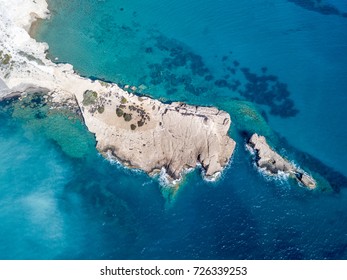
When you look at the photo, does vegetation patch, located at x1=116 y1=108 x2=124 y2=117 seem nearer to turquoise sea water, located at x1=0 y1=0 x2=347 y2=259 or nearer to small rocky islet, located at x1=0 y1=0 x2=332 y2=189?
small rocky islet, located at x1=0 y1=0 x2=332 y2=189

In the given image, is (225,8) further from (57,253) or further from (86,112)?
(57,253)

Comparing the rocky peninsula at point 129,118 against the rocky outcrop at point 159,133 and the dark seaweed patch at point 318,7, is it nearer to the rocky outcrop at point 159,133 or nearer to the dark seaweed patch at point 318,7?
the rocky outcrop at point 159,133

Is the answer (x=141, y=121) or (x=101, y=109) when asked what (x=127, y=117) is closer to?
(x=141, y=121)

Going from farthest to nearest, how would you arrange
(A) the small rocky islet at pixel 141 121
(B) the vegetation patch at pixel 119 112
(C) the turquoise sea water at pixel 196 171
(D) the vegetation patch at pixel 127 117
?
(B) the vegetation patch at pixel 119 112 < (D) the vegetation patch at pixel 127 117 < (A) the small rocky islet at pixel 141 121 < (C) the turquoise sea water at pixel 196 171

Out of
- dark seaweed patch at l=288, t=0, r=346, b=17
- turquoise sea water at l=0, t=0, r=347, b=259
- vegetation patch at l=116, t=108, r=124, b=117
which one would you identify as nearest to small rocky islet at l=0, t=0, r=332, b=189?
vegetation patch at l=116, t=108, r=124, b=117

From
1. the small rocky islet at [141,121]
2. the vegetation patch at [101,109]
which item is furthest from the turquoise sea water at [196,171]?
the vegetation patch at [101,109]

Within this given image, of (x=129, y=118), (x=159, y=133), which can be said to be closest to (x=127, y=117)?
(x=129, y=118)

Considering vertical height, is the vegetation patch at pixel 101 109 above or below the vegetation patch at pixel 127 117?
below
